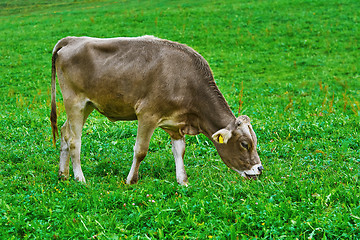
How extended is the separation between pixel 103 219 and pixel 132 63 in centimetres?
281

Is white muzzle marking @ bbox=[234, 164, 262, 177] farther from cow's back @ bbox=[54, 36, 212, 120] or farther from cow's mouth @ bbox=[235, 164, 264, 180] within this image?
cow's back @ bbox=[54, 36, 212, 120]

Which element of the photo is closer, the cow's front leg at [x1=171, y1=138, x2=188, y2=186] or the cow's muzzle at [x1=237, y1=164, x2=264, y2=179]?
the cow's muzzle at [x1=237, y1=164, x2=264, y2=179]

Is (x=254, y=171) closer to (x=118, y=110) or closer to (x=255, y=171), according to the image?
(x=255, y=171)

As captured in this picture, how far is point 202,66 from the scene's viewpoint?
704cm

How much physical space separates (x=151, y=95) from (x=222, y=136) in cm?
139

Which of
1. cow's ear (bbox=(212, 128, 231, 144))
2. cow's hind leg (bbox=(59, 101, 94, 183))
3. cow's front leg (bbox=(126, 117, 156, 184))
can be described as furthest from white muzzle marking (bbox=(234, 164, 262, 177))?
cow's hind leg (bbox=(59, 101, 94, 183))

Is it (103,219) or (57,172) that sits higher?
(103,219)

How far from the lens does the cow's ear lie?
21.5ft

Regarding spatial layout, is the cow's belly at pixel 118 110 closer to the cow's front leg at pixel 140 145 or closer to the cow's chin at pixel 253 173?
the cow's front leg at pixel 140 145

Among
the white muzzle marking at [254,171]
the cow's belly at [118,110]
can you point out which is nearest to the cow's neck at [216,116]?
the white muzzle marking at [254,171]

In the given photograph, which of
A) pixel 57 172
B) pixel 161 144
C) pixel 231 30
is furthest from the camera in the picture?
pixel 231 30

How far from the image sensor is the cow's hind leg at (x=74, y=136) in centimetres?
732

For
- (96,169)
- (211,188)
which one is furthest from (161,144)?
(211,188)

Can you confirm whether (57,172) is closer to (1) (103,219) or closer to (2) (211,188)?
(1) (103,219)
